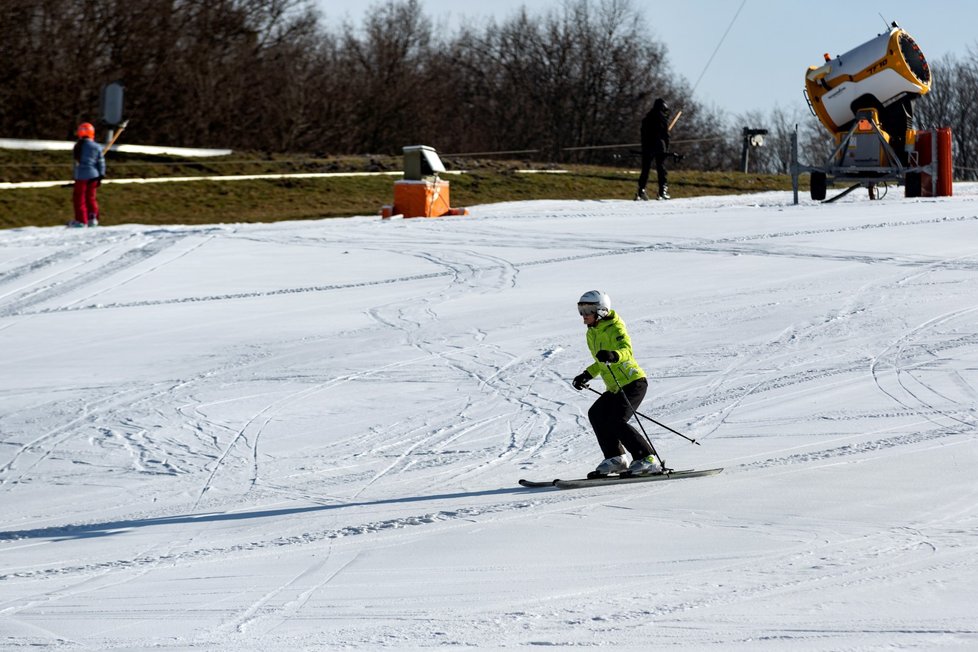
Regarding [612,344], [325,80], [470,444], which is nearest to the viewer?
[612,344]

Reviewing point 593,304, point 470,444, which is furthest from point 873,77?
point 593,304

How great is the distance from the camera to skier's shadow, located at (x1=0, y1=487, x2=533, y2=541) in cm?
855

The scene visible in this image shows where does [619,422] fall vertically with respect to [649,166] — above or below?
below

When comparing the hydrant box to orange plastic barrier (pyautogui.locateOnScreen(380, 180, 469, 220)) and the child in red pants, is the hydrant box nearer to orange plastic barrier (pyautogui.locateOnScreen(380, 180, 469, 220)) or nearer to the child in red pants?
orange plastic barrier (pyautogui.locateOnScreen(380, 180, 469, 220))

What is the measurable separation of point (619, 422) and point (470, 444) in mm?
1761

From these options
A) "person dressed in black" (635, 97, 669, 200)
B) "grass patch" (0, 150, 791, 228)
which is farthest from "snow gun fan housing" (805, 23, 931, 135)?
"grass patch" (0, 150, 791, 228)

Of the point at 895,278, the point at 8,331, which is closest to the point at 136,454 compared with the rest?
the point at 8,331

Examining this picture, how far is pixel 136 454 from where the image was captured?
10508 mm

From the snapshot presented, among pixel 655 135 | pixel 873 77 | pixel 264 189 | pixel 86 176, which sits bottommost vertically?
pixel 264 189

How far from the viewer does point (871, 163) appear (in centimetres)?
2741

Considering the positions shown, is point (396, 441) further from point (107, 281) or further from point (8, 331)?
point (107, 281)

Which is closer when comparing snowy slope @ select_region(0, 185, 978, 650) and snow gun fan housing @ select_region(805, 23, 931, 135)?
snowy slope @ select_region(0, 185, 978, 650)

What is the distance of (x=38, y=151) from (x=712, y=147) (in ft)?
141

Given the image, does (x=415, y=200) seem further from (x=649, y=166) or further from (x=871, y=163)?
(x=871, y=163)
